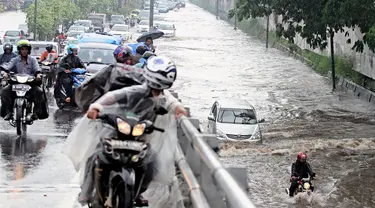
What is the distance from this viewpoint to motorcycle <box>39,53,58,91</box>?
2366 centimetres

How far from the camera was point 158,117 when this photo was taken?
7.70 m

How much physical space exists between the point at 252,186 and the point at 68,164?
31.6 ft

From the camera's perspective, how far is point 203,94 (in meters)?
38.8

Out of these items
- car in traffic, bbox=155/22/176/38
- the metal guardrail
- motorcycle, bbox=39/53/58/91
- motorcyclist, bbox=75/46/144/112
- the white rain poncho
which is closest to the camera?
the metal guardrail

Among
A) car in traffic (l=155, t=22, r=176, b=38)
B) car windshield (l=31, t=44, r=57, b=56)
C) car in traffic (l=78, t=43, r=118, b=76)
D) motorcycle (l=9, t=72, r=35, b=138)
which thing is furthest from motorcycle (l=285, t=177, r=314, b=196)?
car in traffic (l=155, t=22, r=176, b=38)

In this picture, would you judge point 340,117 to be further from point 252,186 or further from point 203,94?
point 252,186

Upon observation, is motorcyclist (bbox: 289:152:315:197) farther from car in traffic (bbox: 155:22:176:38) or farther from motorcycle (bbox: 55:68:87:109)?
car in traffic (bbox: 155:22:176:38)

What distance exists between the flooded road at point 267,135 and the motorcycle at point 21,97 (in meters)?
0.35

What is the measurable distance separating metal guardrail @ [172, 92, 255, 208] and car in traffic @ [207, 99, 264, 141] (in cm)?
1762

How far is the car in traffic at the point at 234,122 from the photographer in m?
26.1

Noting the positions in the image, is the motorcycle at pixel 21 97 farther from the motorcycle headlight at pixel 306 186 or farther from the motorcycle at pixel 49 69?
the motorcycle at pixel 49 69

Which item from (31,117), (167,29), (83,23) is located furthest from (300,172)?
(167,29)

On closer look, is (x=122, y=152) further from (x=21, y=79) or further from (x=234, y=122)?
(x=234, y=122)

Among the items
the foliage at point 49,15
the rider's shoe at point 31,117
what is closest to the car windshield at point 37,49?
the rider's shoe at point 31,117
